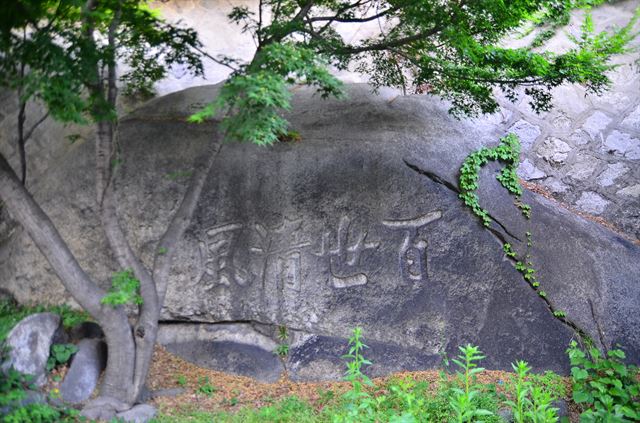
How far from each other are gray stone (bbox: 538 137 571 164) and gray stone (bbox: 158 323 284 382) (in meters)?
4.67

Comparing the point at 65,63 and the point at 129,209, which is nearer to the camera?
the point at 65,63

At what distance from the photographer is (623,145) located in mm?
7684

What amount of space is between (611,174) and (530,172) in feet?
3.28

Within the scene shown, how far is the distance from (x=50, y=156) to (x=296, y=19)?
12.7ft

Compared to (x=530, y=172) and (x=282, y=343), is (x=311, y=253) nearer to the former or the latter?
(x=282, y=343)

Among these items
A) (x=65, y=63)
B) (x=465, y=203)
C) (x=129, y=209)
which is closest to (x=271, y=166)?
(x=129, y=209)

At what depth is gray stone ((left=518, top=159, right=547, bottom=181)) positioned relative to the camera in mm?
7902

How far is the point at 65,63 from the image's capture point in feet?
Answer: 12.7

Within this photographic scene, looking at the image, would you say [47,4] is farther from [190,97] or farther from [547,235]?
[547,235]

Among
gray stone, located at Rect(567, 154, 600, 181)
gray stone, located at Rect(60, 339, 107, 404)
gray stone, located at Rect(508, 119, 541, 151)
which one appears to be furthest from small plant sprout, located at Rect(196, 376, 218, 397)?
gray stone, located at Rect(567, 154, 600, 181)

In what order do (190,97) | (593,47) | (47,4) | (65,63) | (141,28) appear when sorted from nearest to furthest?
(65,63) → (47,4) → (141,28) → (593,47) → (190,97)

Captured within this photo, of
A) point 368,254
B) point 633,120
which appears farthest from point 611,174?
point 368,254

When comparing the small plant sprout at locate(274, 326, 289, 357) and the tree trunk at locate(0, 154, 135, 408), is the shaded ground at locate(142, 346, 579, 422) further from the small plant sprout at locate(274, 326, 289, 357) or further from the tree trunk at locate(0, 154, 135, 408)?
the tree trunk at locate(0, 154, 135, 408)

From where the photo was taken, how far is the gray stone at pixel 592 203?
7500mm
